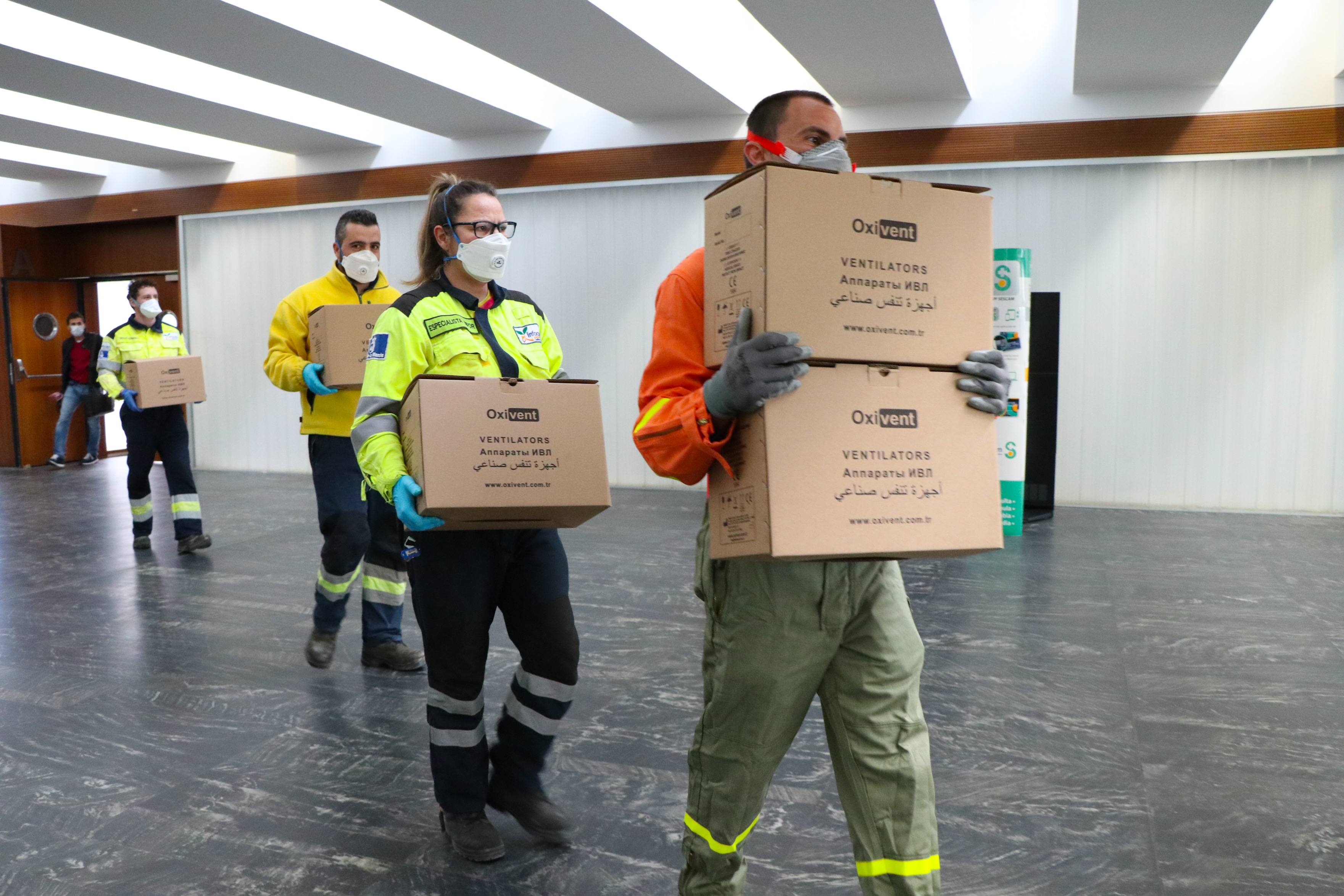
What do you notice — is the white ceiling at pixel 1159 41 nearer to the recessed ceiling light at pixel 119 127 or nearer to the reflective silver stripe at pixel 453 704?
the reflective silver stripe at pixel 453 704

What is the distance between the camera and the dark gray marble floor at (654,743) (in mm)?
2391

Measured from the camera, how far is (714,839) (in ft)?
5.51

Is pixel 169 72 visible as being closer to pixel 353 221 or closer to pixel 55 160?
pixel 55 160

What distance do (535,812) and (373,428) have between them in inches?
41.3

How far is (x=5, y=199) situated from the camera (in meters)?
12.0

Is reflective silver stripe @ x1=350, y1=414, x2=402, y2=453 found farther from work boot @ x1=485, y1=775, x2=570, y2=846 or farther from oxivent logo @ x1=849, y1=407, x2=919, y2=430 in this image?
oxivent logo @ x1=849, y1=407, x2=919, y2=430

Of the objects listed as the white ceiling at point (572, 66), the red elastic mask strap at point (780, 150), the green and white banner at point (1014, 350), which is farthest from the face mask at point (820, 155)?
the green and white banner at point (1014, 350)

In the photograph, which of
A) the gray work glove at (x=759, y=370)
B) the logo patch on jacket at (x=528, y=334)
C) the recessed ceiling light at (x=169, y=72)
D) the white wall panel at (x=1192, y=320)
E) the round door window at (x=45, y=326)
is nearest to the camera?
the gray work glove at (x=759, y=370)

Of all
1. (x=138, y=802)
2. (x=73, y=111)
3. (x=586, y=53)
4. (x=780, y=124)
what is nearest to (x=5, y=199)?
(x=73, y=111)

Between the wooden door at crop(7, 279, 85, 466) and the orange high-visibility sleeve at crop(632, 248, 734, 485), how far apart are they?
40.0ft

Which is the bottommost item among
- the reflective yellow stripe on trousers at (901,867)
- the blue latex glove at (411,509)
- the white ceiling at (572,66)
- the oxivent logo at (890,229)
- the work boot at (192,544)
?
the work boot at (192,544)

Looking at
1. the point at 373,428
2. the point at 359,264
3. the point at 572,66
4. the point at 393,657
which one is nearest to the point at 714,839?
the point at 373,428

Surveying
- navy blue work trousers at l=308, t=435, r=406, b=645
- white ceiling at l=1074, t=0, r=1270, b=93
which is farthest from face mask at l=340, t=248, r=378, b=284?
white ceiling at l=1074, t=0, r=1270, b=93

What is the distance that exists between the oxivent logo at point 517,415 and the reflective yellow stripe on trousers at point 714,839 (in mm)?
1028
